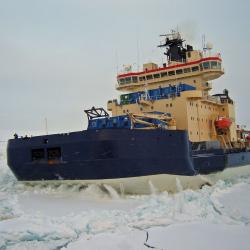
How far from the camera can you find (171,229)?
736cm

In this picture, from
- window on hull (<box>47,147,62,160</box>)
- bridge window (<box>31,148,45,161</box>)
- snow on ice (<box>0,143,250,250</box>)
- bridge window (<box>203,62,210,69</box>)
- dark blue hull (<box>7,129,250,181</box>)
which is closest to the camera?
snow on ice (<box>0,143,250,250</box>)

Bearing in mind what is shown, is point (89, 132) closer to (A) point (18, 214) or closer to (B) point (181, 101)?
(A) point (18, 214)

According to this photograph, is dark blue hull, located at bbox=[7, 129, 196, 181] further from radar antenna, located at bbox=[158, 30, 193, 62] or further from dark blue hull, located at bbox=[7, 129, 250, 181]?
radar antenna, located at bbox=[158, 30, 193, 62]

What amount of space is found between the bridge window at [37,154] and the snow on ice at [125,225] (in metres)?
2.94

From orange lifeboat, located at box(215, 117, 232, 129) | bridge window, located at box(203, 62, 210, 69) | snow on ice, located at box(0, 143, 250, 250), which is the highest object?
bridge window, located at box(203, 62, 210, 69)

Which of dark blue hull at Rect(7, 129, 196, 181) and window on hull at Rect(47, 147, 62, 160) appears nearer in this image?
dark blue hull at Rect(7, 129, 196, 181)

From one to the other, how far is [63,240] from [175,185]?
7782 millimetres

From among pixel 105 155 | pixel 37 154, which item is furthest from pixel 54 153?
pixel 105 155

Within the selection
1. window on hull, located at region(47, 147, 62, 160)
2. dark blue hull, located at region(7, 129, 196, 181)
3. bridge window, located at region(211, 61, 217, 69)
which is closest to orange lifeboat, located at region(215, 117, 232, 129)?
bridge window, located at region(211, 61, 217, 69)

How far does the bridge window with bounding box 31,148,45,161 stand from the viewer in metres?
14.1

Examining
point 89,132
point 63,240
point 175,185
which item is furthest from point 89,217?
point 175,185

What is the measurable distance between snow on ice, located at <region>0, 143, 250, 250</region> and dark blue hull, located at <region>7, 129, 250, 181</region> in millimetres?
1643

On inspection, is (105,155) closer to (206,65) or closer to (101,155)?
(101,155)

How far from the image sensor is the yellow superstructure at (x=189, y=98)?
17.2 metres
